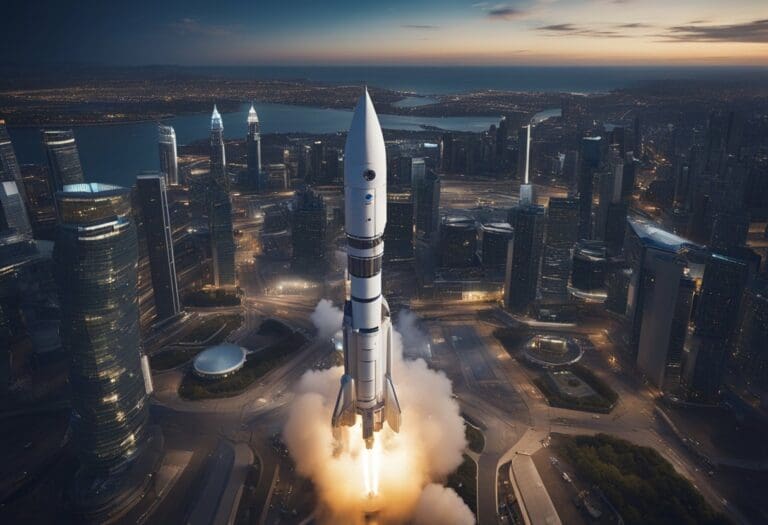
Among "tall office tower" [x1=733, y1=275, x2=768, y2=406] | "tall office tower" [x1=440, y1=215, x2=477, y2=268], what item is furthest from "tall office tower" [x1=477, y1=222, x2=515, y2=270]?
"tall office tower" [x1=733, y1=275, x2=768, y2=406]

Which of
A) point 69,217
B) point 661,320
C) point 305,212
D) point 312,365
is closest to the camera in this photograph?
point 69,217

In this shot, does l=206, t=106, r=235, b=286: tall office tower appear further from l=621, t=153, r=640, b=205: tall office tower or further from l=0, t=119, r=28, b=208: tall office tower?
l=621, t=153, r=640, b=205: tall office tower

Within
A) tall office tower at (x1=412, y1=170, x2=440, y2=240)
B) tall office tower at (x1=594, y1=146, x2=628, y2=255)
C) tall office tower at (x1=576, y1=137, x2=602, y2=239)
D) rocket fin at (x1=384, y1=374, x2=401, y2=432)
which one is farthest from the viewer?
tall office tower at (x1=576, y1=137, x2=602, y2=239)

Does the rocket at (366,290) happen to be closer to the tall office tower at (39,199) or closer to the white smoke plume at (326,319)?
the white smoke plume at (326,319)

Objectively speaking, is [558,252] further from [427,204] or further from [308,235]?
[308,235]

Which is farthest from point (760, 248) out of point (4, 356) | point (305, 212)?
point (4, 356)

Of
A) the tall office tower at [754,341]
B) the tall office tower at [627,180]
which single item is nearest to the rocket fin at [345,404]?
the tall office tower at [754,341]

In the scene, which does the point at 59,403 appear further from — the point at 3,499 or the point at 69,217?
the point at 69,217
